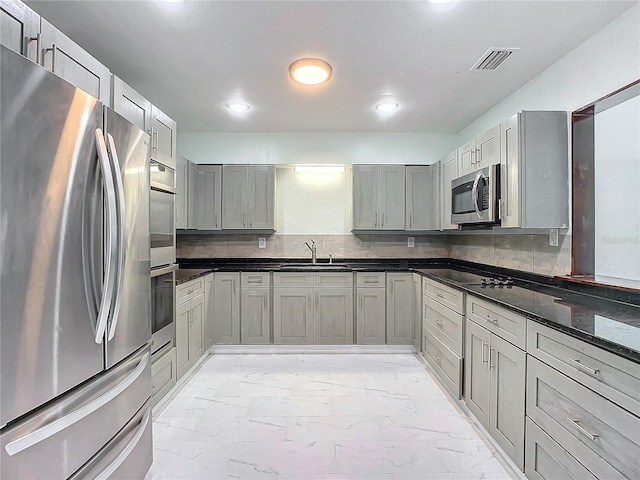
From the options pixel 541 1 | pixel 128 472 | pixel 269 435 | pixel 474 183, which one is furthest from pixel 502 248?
pixel 128 472

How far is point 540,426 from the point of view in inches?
64.7

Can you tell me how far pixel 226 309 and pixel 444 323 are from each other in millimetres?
2252

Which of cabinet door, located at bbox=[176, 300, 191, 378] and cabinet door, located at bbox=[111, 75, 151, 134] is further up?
cabinet door, located at bbox=[111, 75, 151, 134]

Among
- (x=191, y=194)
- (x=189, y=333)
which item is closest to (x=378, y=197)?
(x=191, y=194)

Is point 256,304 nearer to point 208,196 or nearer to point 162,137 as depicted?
point 208,196

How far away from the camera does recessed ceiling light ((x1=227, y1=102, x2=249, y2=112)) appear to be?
11.1 ft

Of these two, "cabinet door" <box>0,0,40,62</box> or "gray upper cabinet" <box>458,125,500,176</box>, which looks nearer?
"cabinet door" <box>0,0,40,62</box>

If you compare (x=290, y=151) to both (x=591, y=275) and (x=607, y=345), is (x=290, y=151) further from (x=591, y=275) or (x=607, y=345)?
(x=607, y=345)

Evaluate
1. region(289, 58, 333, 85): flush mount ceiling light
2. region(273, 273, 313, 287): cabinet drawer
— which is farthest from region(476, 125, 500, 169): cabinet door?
region(273, 273, 313, 287): cabinet drawer

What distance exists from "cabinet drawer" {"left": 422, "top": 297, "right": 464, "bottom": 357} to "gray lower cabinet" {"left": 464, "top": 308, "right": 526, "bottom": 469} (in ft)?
0.43

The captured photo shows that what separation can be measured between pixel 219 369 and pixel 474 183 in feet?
9.23

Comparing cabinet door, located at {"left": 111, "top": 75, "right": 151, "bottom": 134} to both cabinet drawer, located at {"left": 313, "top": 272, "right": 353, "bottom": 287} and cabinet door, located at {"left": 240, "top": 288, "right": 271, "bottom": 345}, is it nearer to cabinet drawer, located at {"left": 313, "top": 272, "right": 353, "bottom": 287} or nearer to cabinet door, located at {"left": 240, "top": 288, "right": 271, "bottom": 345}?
cabinet door, located at {"left": 240, "top": 288, "right": 271, "bottom": 345}

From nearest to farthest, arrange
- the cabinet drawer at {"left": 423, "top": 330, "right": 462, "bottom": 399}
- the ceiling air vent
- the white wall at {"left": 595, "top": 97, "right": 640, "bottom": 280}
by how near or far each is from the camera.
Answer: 1. the white wall at {"left": 595, "top": 97, "right": 640, "bottom": 280}
2. the ceiling air vent
3. the cabinet drawer at {"left": 423, "top": 330, "right": 462, "bottom": 399}

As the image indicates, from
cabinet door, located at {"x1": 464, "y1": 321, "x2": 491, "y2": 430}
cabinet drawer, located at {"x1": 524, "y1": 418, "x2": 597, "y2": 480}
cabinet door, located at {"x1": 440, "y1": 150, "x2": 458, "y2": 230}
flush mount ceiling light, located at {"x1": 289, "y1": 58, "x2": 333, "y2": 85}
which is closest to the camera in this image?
cabinet drawer, located at {"x1": 524, "y1": 418, "x2": 597, "y2": 480}
